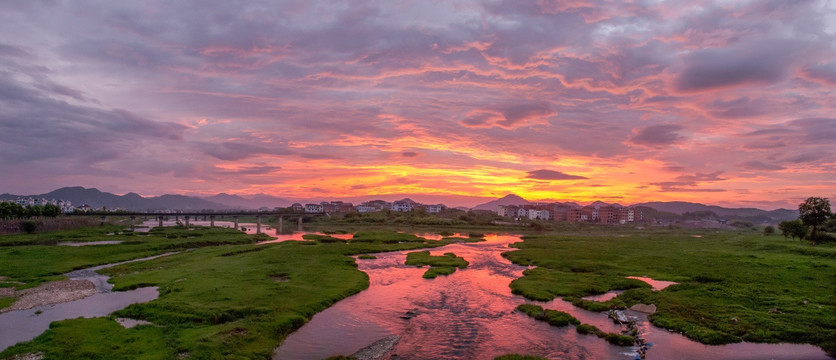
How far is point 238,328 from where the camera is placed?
21062mm

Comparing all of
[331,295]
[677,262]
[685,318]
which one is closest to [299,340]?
[331,295]

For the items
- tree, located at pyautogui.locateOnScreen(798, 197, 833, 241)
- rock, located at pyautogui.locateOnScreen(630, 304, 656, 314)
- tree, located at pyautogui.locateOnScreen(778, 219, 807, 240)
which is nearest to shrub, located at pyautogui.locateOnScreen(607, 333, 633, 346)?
rock, located at pyautogui.locateOnScreen(630, 304, 656, 314)

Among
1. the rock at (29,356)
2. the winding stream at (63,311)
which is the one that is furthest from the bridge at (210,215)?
the rock at (29,356)

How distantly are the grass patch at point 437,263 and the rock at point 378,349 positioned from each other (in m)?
17.8

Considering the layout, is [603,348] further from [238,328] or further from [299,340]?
[238,328]

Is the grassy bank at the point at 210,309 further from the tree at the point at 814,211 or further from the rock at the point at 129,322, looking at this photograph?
the tree at the point at 814,211

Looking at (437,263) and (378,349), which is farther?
(437,263)

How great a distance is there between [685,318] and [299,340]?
22.7m

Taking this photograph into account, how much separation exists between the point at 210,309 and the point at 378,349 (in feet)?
37.5

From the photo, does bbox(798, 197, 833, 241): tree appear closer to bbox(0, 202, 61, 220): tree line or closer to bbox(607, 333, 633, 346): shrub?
bbox(607, 333, 633, 346): shrub

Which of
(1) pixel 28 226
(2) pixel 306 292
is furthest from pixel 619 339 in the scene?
(1) pixel 28 226

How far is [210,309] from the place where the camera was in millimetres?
24031

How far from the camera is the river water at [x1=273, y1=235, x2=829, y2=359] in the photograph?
19406 millimetres

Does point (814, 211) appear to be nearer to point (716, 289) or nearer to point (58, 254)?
point (716, 289)
